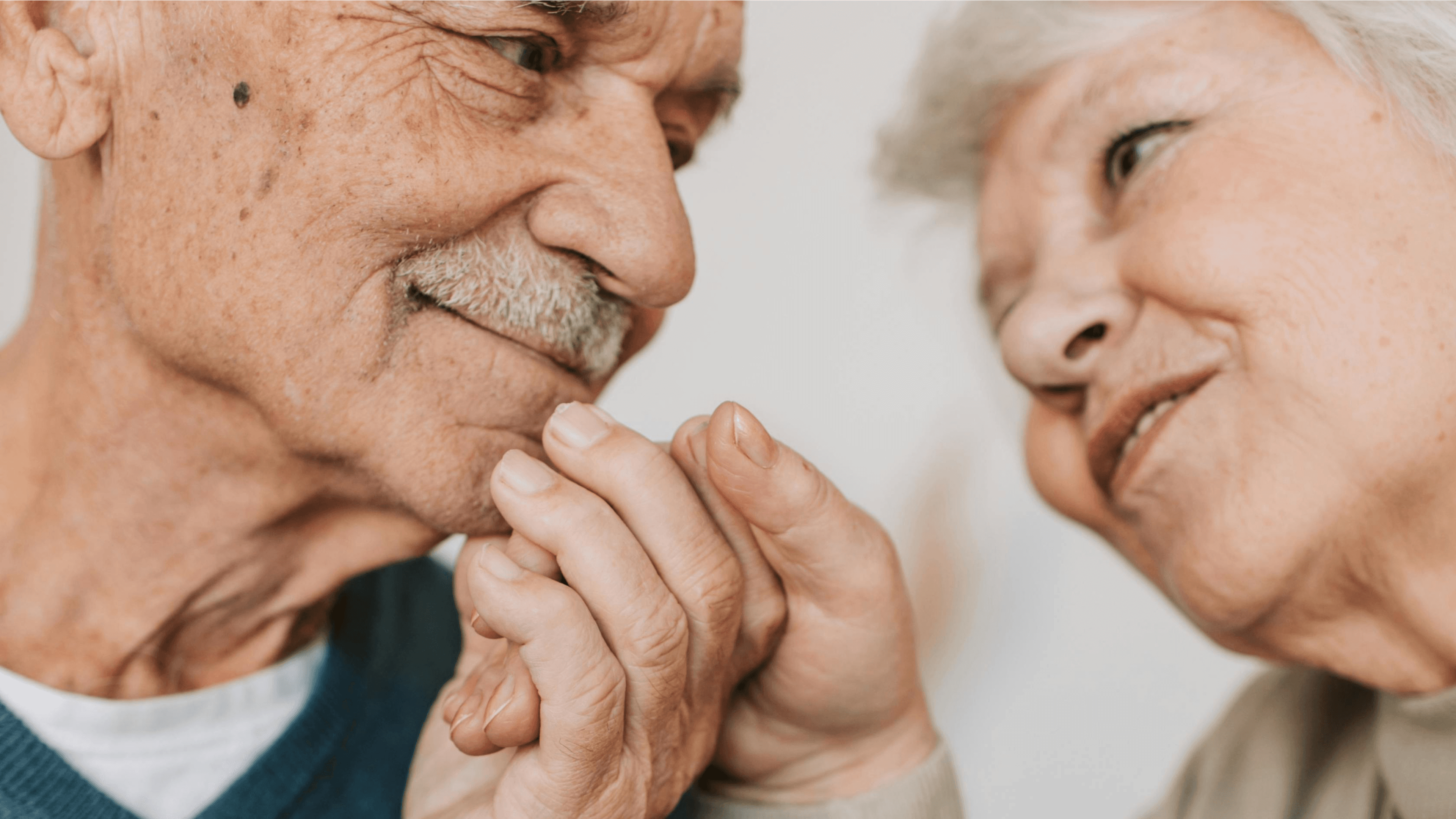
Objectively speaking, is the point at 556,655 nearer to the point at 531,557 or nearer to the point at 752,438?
the point at 531,557

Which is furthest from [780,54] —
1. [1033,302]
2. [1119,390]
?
[1119,390]

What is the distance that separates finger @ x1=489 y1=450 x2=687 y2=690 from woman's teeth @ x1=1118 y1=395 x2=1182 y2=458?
0.54m

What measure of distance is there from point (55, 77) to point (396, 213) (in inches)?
11.7

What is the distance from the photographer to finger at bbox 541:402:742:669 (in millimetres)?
695

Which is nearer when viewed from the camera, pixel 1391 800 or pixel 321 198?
pixel 321 198

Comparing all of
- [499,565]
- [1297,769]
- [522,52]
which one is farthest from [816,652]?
[1297,769]

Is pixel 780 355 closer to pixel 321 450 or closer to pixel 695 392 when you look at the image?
pixel 695 392

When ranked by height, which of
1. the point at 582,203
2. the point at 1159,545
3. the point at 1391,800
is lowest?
the point at 1391,800

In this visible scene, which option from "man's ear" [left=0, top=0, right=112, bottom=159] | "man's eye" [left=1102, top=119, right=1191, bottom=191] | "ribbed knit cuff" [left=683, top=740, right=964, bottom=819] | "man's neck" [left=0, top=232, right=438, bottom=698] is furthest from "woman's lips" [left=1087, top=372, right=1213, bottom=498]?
"man's ear" [left=0, top=0, right=112, bottom=159]

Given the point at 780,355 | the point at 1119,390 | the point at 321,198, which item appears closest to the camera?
the point at 321,198

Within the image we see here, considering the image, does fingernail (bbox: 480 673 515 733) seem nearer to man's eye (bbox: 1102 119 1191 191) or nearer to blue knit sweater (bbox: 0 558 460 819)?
blue knit sweater (bbox: 0 558 460 819)

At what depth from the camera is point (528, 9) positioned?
74cm

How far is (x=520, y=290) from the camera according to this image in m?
0.80

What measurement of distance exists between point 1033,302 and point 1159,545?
0.28 m
